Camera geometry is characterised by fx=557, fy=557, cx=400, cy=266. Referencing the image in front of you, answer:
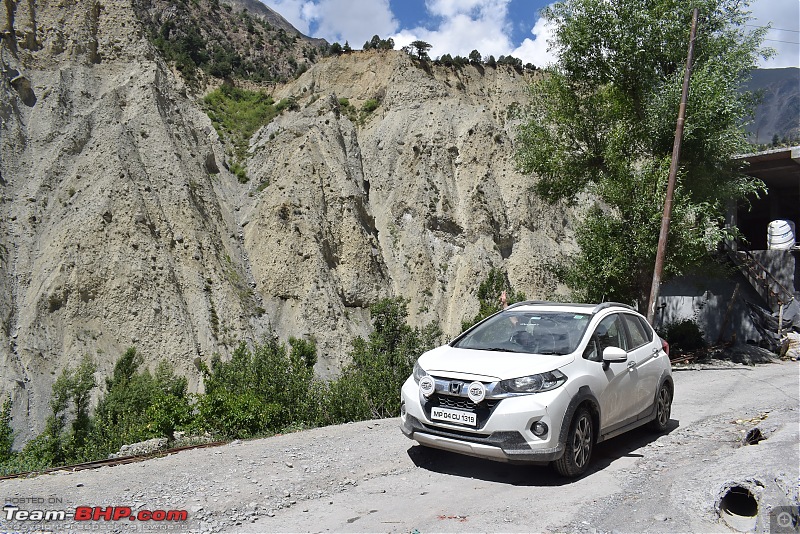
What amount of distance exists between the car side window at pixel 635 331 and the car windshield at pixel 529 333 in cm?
98

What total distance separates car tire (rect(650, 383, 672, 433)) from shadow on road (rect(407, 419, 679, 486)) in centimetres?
56

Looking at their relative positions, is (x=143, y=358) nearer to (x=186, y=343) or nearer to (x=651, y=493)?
(x=186, y=343)

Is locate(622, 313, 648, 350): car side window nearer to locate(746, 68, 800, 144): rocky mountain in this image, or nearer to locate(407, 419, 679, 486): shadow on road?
locate(407, 419, 679, 486): shadow on road

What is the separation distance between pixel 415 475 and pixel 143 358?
18.2 meters

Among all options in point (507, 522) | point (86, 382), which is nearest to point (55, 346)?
point (86, 382)

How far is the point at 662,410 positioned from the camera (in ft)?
24.6

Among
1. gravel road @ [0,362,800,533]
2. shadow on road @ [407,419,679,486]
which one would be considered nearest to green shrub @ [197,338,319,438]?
gravel road @ [0,362,800,533]

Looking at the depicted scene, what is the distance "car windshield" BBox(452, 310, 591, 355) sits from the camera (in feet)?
19.7

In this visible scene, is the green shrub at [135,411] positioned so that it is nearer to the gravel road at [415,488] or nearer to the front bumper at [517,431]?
the gravel road at [415,488]

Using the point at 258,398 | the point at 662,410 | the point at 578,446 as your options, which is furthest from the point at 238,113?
the point at 578,446

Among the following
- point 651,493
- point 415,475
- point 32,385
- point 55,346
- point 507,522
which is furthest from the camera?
point 55,346

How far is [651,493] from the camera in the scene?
525 cm

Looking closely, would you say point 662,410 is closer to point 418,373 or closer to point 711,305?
point 418,373

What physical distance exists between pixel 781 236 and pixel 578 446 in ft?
61.6
